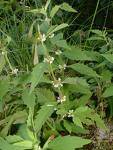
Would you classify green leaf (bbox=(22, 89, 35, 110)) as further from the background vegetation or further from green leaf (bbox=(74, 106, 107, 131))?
green leaf (bbox=(74, 106, 107, 131))

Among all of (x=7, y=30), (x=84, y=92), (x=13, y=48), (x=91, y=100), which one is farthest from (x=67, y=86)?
(x=7, y=30)

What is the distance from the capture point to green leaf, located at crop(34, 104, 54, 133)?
5.42 feet

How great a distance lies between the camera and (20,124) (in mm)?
1808

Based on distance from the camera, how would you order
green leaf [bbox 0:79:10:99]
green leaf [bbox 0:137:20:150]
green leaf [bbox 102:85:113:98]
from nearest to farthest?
green leaf [bbox 0:137:20:150] → green leaf [bbox 0:79:10:99] → green leaf [bbox 102:85:113:98]

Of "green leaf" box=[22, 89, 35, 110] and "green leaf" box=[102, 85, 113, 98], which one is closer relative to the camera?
"green leaf" box=[22, 89, 35, 110]

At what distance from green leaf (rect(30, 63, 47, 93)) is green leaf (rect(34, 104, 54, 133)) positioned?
0.47 feet

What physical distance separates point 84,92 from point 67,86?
9cm

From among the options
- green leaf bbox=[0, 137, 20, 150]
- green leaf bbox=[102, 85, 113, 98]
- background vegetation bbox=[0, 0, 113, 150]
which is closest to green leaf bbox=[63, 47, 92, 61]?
background vegetation bbox=[0, 0, 113, 150]

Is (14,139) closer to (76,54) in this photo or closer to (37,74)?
(37,74)

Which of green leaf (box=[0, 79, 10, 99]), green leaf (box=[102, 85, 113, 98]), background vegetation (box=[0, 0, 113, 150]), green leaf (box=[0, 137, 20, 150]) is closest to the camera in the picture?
green leaf (box=[0, 137, 20, 150])

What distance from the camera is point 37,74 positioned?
1608 mm

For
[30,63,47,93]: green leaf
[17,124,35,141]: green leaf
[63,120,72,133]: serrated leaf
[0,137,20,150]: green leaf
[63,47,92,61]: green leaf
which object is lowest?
[63,120,72,133]: serrated leaf

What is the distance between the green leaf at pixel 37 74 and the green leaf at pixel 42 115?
0.47ft

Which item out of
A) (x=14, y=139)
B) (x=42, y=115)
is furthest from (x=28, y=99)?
(x=14, y=139)
